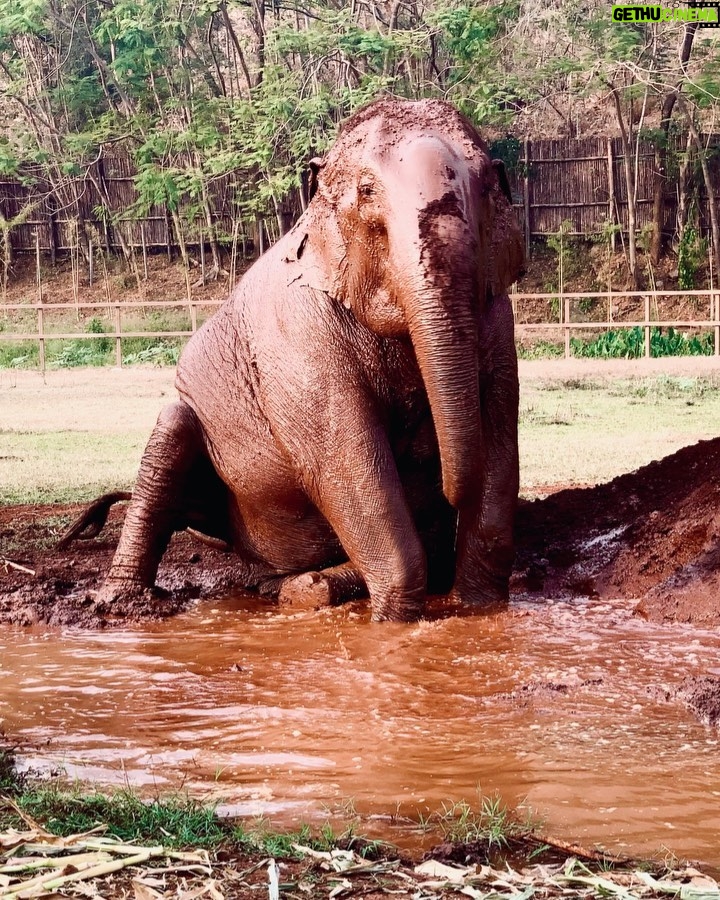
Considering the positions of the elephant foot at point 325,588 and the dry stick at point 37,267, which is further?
the dry stick at point 37,267

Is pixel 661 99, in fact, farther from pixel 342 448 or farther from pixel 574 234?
pixel 342 448

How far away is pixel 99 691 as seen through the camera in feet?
17.8

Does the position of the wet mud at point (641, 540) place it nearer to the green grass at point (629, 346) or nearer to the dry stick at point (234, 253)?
the green grass at point (629, 346)

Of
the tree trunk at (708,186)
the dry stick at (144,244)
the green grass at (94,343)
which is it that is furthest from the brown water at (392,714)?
the dry stick at (144,244)

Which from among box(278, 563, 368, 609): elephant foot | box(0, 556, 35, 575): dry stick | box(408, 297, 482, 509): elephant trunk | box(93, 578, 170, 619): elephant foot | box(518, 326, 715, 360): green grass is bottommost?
box(518, 326, 715, 360): green grass

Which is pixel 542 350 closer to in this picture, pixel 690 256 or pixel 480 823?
pixel 690 256

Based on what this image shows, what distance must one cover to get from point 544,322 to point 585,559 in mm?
19890

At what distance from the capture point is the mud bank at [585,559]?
6.54m

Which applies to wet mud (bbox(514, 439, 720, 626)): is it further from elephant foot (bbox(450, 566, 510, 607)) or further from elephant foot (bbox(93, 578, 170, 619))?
elephant foot (bbox(93, 578, 170, 619))

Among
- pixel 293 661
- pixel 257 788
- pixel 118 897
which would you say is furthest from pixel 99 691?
pixel 118 897

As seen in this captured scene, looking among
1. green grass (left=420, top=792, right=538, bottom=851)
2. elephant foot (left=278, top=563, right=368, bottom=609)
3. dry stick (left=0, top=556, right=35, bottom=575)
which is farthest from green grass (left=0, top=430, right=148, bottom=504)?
green grass (left=420, top=792, right=538, bottom=851)

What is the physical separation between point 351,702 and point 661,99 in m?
25.6

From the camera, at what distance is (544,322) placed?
26672 mm

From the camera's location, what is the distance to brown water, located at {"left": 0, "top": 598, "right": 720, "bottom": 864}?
3.85 m
